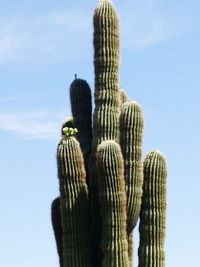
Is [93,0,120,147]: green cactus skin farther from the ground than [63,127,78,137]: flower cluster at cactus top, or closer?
farther from the ground

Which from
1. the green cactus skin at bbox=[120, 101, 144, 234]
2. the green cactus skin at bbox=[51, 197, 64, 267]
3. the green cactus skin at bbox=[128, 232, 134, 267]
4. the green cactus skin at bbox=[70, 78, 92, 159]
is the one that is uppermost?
the green cactus skin at bbox=[70, 78, 92, 159]

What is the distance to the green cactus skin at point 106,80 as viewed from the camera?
15594mm

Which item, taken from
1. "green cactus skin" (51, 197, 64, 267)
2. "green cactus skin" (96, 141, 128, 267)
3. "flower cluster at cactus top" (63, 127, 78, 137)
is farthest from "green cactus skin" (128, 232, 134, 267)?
"flower cluster at cactus top" (63, 127, 78, 137)

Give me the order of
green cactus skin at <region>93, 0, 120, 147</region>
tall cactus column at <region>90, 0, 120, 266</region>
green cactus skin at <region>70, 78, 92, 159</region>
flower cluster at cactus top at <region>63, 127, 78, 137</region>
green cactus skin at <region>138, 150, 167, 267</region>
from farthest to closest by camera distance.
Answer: green cactus skin at <region>70, 78, 92, 159</region> → green cactus skin at <region>93, 0, 120, 147</region> → tall cactus column at <region>90, 0, 120, 266</region> → flower cluster at cactus top at <region>63, 127, 78, 137</region> → green cactus skin at <region>138, 150, 167, 267</region>

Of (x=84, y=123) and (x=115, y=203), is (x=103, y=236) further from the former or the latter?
(x=84, y=123)

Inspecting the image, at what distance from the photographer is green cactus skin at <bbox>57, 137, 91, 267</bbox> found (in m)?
14.6

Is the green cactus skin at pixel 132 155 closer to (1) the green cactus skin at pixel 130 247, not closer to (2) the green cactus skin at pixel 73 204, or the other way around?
(1) the green cactus skin at pixel 130 247

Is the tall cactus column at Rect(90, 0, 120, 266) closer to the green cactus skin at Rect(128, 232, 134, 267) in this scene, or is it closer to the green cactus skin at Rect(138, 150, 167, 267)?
the green cactus skin at Rect(128, 232, 134, 267)

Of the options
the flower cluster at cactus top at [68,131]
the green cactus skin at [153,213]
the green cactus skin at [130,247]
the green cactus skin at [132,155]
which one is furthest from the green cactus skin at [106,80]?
the green cactus skin at [130,247]

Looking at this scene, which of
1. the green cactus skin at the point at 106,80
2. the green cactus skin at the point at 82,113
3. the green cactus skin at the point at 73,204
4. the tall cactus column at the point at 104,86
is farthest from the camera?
the green cactus skin at the point at 82,113

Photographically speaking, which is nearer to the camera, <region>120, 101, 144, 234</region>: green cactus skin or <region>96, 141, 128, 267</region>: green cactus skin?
<region>96, 141, 128, 267</region>: green cactus skin

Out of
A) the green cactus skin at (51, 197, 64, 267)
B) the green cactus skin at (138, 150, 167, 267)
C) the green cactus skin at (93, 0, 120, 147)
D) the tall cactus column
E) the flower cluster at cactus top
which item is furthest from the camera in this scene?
the green cactus skin at (51, 197, 64, 267)

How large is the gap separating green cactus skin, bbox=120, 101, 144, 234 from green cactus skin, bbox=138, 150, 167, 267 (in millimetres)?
212

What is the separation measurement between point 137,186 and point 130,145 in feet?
2.57
